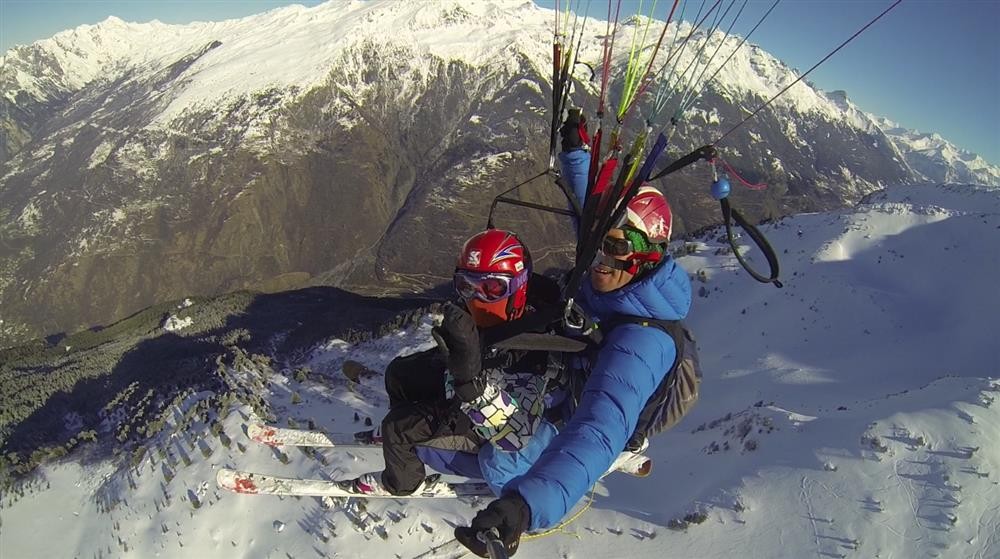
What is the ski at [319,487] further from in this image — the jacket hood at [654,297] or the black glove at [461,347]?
the jacket hood at [654,297]

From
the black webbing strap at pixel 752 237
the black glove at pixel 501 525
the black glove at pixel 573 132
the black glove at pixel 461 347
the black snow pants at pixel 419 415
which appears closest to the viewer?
the black glove at pixel 501 525

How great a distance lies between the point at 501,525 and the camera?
11.5 feet

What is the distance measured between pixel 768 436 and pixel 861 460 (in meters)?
2.86

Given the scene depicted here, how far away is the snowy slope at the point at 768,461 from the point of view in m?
10.5

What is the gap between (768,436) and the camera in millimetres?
14172

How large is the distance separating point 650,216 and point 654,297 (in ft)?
3.09

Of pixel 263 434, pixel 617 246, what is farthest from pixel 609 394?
pixel 263 434

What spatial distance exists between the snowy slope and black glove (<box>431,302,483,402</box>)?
8734mm

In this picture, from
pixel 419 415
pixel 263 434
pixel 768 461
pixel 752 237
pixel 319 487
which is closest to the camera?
pixel 752 237

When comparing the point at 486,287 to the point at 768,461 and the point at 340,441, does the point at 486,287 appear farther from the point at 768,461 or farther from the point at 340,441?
the point at 768,461

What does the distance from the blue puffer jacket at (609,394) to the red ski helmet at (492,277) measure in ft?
3.04

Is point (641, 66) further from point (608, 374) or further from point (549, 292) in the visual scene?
point (608, 374)

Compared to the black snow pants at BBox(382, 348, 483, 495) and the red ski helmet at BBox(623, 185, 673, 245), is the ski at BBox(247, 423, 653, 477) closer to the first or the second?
the black snow pants at BBox(382, 348, 483, 495)

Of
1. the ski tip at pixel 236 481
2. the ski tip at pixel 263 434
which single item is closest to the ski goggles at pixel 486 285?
the ski tip at pixel 236 481
